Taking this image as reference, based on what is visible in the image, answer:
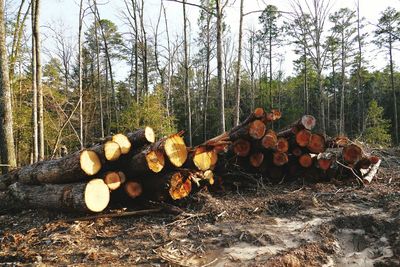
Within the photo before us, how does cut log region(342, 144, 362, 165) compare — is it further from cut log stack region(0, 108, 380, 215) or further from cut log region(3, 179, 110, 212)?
cut log region(3, 179, 110, 212)

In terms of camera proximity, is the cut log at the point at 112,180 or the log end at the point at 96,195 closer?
the log end at the point at 96,195

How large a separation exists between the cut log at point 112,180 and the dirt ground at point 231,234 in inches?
20.7

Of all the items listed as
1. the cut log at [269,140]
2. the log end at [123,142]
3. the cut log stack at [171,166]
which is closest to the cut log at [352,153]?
the cut log stack at [171,166]

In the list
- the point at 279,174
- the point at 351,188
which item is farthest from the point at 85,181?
the point at 351,188

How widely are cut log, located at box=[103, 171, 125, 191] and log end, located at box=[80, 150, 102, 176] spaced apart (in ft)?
0.63

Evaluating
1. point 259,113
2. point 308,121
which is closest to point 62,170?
point 259,113

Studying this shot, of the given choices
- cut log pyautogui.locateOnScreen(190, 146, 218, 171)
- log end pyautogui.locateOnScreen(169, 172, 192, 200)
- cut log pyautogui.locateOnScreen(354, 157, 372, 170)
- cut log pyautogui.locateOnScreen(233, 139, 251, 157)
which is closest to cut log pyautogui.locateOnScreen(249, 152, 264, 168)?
cut log pyautogui.locateOnScreen(233, 139, 251, 157)

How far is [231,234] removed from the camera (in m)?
4.35

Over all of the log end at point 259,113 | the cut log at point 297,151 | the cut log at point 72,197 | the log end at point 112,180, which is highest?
the log end at point 259,113

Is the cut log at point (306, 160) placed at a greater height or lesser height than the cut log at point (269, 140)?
lesser

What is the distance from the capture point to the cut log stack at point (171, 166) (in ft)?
17.4

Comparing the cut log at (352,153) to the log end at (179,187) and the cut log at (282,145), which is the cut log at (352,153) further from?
the log end at (179,187)

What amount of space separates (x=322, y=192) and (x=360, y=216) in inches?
44.8

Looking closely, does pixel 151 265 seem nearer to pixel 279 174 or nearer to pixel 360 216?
pixel 360 216
